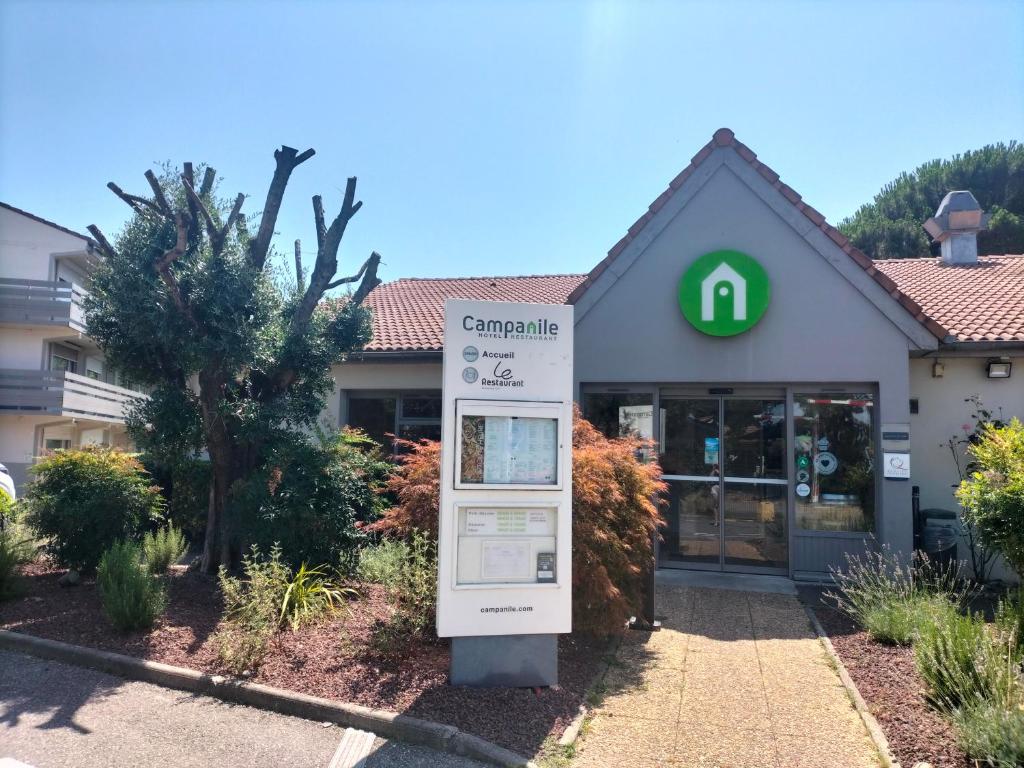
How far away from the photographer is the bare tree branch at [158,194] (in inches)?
317

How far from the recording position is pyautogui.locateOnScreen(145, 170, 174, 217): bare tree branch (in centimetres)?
806

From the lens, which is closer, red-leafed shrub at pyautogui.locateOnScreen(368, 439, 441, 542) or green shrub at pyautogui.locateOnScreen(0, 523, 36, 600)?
red-leafed shrub at pyautogui.locateOnScreen(368, 439, 441, 542)

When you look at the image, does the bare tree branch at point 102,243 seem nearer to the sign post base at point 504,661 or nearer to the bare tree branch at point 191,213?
the bare tree branch at point 191,213

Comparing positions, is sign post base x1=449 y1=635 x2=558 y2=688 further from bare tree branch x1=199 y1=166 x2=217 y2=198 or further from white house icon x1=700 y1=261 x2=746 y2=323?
bare tree branch x1=199 y1=166 x2=217 y2=198

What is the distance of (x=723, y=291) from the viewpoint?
995cm

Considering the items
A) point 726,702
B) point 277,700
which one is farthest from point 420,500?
point 726,702

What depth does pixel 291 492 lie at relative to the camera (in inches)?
309

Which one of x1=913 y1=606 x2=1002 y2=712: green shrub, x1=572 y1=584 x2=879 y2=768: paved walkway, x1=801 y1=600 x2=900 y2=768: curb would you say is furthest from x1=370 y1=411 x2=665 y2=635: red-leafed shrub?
x1=913 y1=606 x2=1002 y2=712: green shrub

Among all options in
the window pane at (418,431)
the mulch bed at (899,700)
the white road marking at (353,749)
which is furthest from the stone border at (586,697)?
the window pane at (418,431)

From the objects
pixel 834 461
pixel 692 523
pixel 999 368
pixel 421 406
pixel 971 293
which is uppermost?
pixel 971 293

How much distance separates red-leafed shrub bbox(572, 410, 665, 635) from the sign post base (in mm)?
834

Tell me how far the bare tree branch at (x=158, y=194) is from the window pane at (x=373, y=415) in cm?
536

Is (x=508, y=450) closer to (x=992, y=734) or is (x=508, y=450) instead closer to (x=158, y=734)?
(x=158, y=734)

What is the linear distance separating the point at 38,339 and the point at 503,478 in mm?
24009
